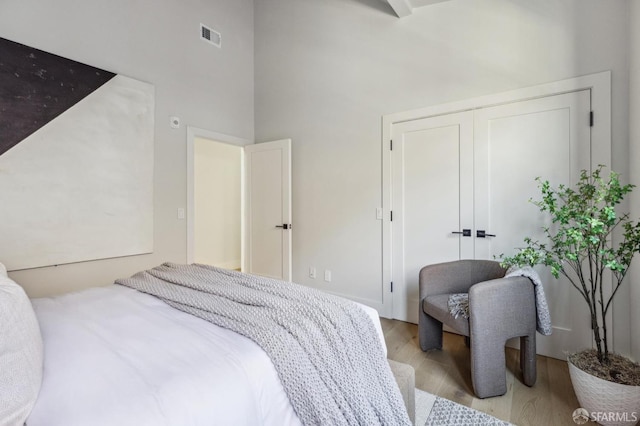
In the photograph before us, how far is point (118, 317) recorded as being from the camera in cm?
128

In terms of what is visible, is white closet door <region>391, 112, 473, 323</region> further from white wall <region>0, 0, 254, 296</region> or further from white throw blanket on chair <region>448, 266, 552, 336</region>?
white wall <region>0, 0, 254, 296</region>

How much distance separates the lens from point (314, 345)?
107 cm

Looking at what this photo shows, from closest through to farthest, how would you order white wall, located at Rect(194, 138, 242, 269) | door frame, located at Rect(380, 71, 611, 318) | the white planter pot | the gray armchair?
the white planter pot, the gray armchair, door frame, located at Rect(380, 71, 611, 318), white wall, located at Rect(194, 138, 242, 269)

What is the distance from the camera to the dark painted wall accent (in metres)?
2.18

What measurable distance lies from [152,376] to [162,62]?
10.7 feet

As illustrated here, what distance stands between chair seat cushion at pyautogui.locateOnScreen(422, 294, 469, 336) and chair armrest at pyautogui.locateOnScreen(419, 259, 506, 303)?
7 cm

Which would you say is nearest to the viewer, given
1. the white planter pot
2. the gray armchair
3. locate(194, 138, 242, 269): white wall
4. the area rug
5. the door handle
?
the white planter pot

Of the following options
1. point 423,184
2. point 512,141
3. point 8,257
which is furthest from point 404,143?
point 8,257

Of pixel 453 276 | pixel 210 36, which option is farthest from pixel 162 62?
pixel 453 276

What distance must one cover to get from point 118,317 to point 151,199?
1972 mm

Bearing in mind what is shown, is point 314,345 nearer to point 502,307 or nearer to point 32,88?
point 502,307

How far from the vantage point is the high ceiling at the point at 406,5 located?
8.86 feet

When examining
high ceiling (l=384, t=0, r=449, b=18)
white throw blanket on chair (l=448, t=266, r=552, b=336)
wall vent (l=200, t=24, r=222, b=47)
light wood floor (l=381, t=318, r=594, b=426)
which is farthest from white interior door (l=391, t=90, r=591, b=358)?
wall vent (l=200, t=24, r=222, b=47)

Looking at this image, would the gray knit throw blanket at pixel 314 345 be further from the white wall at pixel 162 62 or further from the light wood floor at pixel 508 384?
the white wall at pixel 162 62
